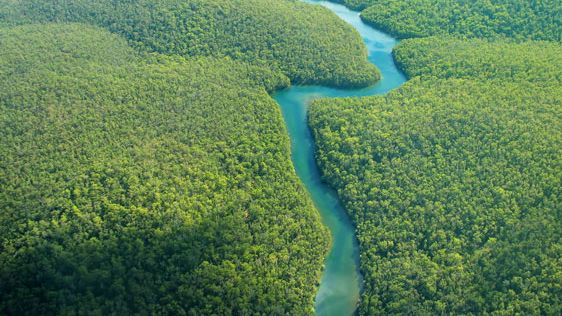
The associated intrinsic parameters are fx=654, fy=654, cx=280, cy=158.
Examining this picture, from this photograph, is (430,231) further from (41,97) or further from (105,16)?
(105,16)

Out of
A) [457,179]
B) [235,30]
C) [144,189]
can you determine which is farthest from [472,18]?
[144,189]

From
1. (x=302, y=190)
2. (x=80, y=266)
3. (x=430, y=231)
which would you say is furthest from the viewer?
(x=302, y=190)

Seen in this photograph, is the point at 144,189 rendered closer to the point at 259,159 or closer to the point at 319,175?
the point at 259,159

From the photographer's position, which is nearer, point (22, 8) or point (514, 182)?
point (514, 182)

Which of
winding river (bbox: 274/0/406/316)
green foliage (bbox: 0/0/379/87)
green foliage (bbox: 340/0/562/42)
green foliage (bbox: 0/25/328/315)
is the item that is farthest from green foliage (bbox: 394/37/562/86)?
green foliage (bbox: 0/25/328/315)

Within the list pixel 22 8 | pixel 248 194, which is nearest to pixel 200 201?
pixel 248 194

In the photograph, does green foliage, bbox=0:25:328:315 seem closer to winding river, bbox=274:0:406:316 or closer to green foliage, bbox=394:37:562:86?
winding river, bbox=274:0:406:316
